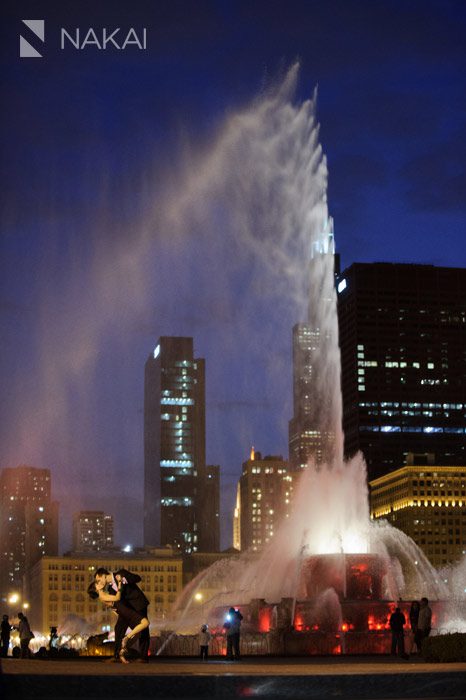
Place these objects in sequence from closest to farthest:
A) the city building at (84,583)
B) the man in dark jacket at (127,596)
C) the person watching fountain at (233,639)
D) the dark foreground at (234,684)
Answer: the dark foreground at (234,684), the man in dark jacket at (127,596), the person watching fountain at (233,639), the city building at (84,583)

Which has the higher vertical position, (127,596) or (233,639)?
(127,596)

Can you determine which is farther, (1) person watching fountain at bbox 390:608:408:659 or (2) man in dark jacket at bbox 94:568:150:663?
(1) person watching fountain at bbox 390:608:408:659

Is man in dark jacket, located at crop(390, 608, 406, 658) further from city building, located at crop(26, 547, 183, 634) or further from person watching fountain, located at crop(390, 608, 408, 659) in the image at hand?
city building, located at crop(26, 547, 183, 634)

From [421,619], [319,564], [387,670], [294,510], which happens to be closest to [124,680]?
[387,670]

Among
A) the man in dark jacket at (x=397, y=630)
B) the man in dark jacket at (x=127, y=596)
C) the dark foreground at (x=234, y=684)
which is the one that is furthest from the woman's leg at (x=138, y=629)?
the man in dark jacket at (x=397, y=630)

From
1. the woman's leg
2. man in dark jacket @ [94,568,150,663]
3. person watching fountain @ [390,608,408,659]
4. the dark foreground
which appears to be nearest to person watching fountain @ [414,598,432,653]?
person watching fountain @ [390,608,408,659]

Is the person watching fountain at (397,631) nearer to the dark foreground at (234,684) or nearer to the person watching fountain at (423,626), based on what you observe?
Result: the person watching fountain at (423,626)

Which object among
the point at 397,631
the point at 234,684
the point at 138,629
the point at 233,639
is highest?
the point at 138,629

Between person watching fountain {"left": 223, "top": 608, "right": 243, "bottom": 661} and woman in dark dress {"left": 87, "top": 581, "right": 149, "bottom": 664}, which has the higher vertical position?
woman in dark dress {"left": 87, "top": 581, "right": 149, "bottom": 664}

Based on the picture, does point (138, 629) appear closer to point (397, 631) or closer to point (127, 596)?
point (127, 596)

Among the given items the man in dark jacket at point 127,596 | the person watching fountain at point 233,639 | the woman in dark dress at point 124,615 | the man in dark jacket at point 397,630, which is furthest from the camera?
the man in dark jacket at point 397,630

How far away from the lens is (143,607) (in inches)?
958

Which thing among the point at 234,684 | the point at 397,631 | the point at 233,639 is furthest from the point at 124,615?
Result: the point at 397,631

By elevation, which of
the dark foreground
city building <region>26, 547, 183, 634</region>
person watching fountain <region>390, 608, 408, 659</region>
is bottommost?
the dark foreground
